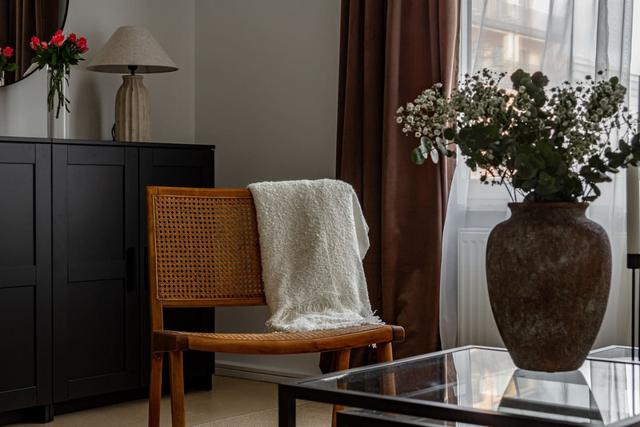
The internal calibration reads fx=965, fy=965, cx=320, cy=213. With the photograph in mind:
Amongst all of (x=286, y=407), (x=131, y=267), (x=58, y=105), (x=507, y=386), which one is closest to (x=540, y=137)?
(x=507, y=386)

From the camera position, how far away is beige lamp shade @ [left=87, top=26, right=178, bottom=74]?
3814 millimetres

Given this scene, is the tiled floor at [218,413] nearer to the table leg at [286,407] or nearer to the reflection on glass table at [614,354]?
the reflection on glass table at [614,354]

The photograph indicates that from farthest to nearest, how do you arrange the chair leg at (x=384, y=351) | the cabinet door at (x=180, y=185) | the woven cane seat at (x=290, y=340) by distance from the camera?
the cabinet door at (x=180, y=185)
the chair leg at (x=384, y=351)
the woven cane seat at (x=290, y=340)

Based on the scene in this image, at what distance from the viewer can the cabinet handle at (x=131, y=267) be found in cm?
371


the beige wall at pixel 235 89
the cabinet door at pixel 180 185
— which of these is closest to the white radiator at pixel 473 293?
the beige wall at pixel 235 89

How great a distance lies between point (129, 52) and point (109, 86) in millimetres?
398

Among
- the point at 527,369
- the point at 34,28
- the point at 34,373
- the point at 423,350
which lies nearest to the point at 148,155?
the point at 34,28

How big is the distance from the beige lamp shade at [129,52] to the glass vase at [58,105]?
18cm

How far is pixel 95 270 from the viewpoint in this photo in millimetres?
3596

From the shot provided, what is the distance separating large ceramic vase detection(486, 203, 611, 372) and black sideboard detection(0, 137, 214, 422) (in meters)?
2.03

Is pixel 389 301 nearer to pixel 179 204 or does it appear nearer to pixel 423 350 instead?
pixel 423 350

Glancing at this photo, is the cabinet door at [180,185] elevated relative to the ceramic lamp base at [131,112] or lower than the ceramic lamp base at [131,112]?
lower

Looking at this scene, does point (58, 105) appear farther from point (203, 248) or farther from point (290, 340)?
point (290, 340)

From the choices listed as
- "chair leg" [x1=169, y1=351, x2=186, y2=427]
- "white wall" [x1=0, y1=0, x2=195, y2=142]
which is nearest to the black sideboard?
"white wall" [x1=0, y1=0, x2=195, y2=142]
